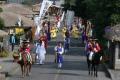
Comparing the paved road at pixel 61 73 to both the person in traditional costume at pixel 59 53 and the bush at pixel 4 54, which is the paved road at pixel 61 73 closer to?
the person in traditional costume at pixel 59 53

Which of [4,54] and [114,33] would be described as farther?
[4,54]

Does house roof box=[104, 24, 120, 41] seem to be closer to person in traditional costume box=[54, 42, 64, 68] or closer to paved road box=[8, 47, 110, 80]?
paved road box=[8, 47, 110, 80]

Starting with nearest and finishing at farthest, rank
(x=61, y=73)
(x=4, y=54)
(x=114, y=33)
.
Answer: (x=61, y=73) < (x=114, y=33) < (x=4, y=54)

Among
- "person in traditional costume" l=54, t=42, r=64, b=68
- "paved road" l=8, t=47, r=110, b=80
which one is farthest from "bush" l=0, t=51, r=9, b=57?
"person in traditional costume" l=54, t=42, r=64, b=68

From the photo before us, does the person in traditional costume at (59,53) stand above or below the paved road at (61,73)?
above

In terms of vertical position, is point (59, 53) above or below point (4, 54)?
above

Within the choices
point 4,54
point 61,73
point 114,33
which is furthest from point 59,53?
point 4,54

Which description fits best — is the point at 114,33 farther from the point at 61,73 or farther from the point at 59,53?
the point at 59,53

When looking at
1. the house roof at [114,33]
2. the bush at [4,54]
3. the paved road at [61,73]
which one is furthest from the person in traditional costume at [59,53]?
the bush at [4,54]

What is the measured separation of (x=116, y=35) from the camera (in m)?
31.9

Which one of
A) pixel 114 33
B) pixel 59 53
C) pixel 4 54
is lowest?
pixel 4 54

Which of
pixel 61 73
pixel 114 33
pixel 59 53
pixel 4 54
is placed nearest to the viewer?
pixel 61 73

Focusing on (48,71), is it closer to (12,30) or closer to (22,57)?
(22,57)

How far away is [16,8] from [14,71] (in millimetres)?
42501
